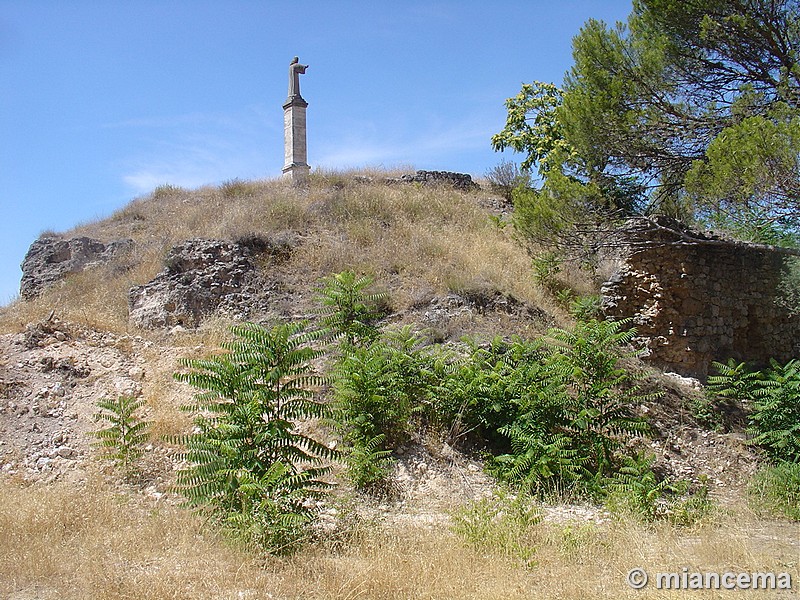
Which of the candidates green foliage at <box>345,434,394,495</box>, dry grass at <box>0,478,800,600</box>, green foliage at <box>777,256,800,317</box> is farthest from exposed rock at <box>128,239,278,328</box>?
green foliage at <box>777,256,800,317</box>

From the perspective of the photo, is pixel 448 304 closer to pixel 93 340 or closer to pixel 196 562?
pixel 93 340

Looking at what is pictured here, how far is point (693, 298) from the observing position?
12.2m

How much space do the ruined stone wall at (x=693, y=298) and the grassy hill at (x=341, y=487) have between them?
3.24 feet

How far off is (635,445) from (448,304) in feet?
12.7

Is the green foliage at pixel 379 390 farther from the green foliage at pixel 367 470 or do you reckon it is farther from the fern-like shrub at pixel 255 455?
the fern-like shrub at pixel 255 455

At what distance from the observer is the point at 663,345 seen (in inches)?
477

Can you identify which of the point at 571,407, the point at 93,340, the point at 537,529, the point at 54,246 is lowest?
the point at 537,529

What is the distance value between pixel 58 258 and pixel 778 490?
14796 millimetres

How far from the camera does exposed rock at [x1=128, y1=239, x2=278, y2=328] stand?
469 inches

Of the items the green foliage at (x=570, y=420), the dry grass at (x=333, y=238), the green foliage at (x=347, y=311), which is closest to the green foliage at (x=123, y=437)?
the green foliage at (x=347, y=311)

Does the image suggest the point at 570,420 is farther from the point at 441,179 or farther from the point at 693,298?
the point at 441,179

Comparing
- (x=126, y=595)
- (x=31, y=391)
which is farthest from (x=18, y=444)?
(x=126, y=595)

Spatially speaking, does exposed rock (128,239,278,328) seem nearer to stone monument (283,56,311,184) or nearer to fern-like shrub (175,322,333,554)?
fern-like shrub (175,322,333,554)

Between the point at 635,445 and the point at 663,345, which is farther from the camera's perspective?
the point at 663,345
